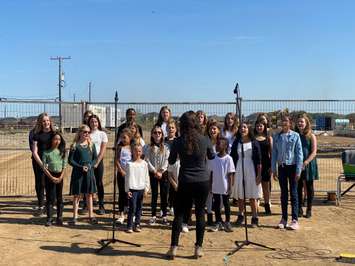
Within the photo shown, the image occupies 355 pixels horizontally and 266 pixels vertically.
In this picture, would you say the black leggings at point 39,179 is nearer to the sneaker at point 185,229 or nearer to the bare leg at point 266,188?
the sneaker at point 185,229

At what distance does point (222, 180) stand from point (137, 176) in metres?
1.48

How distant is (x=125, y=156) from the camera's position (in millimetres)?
8570

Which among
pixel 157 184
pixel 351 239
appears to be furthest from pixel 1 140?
pixel 351 239

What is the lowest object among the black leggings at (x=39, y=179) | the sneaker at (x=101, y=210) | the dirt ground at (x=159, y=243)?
the dirt ground at (x=159, y=243)

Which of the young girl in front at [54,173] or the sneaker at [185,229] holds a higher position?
the young girl in front at [54,173]

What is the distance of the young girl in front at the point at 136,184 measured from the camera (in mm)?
7977

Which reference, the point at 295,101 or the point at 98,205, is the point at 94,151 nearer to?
the point at 98,205

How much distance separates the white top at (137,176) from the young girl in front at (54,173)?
4.41 ft

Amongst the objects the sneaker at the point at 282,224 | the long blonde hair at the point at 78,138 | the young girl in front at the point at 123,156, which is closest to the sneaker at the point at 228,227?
the sneaker at the point at 282,224

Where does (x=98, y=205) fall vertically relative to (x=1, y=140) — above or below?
below

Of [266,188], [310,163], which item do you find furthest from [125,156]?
[310,163]

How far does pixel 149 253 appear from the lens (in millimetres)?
6848

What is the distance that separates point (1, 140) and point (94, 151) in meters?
5.28

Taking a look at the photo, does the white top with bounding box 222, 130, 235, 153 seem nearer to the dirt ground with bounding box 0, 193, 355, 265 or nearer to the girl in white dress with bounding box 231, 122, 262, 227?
the girl in white dress with bounding box 231, 122, 262, 227
